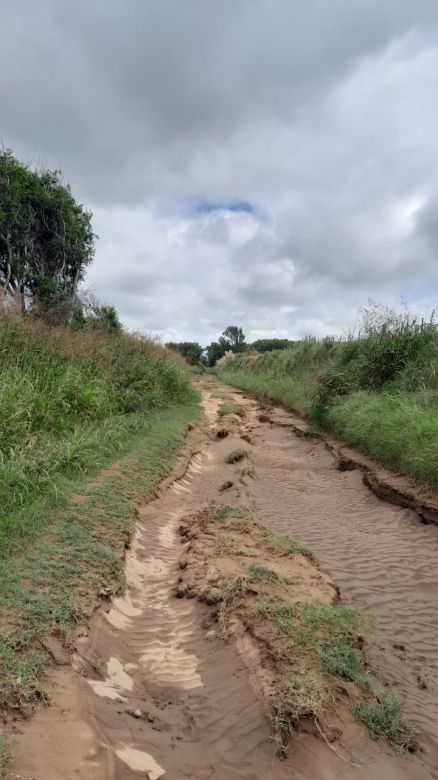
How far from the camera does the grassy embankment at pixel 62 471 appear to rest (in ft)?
10.5

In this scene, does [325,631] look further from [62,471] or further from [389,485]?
[389,485]

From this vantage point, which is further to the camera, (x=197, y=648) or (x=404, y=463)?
(x=404, y=463)

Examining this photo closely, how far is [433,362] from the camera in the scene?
1127 cm

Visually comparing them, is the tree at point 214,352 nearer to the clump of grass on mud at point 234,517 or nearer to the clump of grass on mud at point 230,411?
the clump of grass on mud at point 230,411

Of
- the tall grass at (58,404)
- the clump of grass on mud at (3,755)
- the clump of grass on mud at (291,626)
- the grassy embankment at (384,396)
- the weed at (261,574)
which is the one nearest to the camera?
the clump of grass on mud at (3,755)

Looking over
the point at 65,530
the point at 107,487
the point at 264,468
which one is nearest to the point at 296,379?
the point at 264,468


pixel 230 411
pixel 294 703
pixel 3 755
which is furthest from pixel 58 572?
pixel 230 411

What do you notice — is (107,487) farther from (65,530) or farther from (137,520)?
(65,530)

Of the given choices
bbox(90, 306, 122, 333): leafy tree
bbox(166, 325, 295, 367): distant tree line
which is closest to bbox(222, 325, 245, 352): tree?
bbox(166, 325, 295, 367): distant tree line

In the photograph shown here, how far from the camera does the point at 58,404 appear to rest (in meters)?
7.56

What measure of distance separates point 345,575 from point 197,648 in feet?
6.53

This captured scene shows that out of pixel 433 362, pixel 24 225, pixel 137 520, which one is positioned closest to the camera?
pixel 137 520

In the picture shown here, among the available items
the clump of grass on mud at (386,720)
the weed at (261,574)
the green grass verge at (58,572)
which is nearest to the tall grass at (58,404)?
the green grass verge at (58,572)

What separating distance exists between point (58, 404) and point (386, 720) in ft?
20.7
